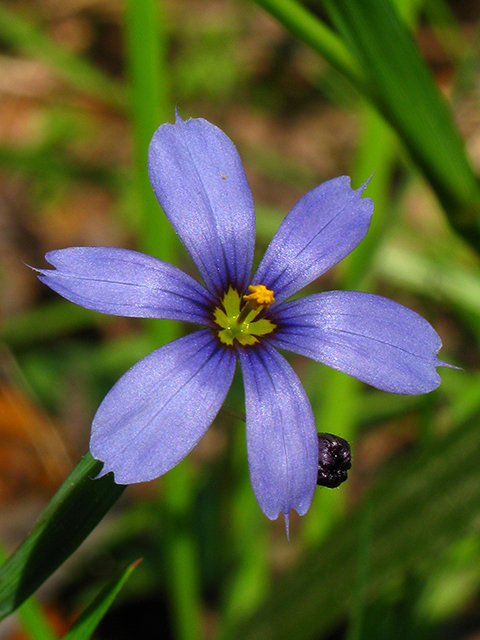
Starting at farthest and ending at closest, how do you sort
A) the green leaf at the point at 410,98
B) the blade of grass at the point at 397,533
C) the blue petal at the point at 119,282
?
the blade of grass at the point at 397,533
the green leaf at the point at 410,98
the blue petal at the point at 119,282

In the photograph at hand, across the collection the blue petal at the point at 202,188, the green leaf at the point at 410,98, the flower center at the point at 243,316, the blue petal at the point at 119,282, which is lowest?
the blue petal at the point at 119,282

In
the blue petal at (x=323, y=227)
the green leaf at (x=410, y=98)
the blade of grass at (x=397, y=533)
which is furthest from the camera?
the blade of grass at (x=397, y=533)

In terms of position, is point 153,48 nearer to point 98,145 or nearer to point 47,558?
point 47,558

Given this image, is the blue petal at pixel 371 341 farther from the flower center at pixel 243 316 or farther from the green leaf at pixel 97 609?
the green leaf at pixel 97 609

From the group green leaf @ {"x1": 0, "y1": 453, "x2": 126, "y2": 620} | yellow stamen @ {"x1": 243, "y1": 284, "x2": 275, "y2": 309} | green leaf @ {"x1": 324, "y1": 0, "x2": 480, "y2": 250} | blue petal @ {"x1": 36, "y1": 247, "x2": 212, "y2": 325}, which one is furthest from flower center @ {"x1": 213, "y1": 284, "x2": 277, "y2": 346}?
green leaf @ {"x1": 324, "y1": 0, "x2": 480, "y2": 250}

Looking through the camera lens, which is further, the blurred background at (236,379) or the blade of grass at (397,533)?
the blurred background at (236,379)

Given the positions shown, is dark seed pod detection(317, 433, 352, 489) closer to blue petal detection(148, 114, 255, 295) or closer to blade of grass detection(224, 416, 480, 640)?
blue petal detection(148, 114, 255, 295)

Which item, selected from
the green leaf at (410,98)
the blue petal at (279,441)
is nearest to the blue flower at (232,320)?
the blue petal at (279,441)
